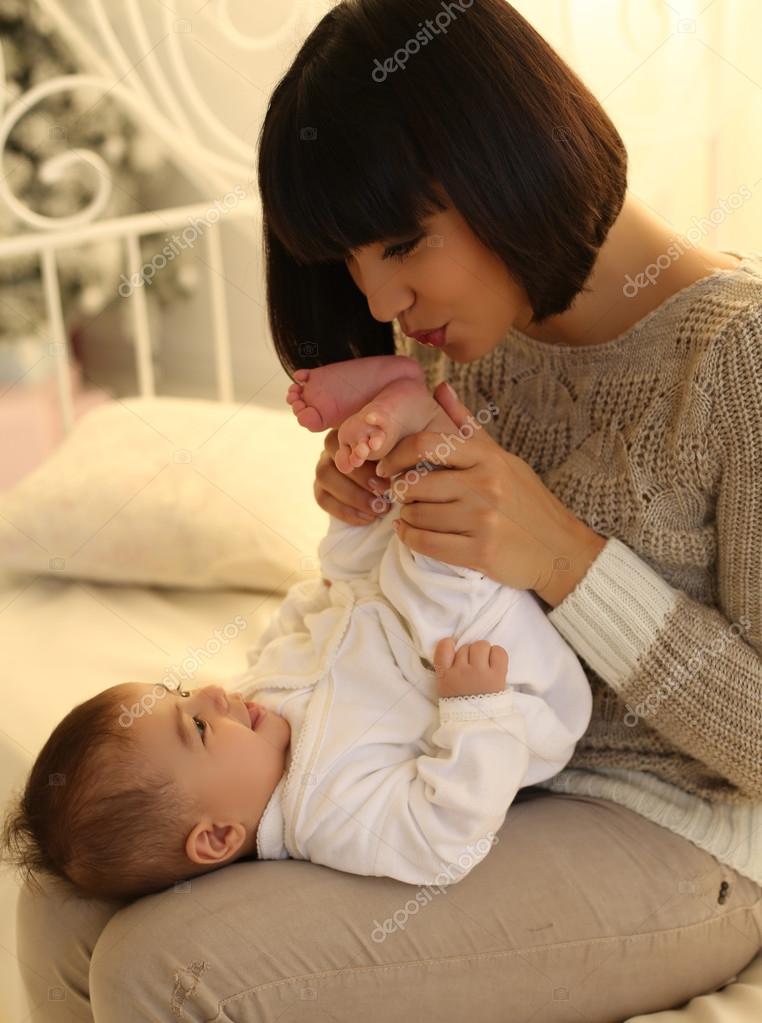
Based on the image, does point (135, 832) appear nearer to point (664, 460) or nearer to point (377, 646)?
point (377, 646)

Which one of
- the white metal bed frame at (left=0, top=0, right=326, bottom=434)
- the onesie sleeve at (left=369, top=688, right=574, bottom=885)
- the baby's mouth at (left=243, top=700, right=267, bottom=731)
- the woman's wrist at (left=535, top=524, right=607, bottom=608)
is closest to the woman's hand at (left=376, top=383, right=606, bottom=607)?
the woman's wrist at (left=535, top=524, right=607, bottom=608)

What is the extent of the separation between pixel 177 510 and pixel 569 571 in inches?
30.7

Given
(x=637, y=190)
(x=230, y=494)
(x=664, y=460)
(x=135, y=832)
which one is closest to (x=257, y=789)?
(x=135, y=832)

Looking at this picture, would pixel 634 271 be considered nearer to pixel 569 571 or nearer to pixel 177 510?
pixel 569 571

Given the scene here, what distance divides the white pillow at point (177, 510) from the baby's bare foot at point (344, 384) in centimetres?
58

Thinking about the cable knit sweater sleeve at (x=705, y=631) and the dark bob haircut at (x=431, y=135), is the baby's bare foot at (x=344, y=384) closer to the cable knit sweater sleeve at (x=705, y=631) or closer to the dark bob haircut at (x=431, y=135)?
the dark bob haircut at (x=431, y=135)

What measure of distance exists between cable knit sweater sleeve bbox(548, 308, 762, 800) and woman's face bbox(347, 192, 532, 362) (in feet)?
0.66

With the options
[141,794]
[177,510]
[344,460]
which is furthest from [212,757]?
[177,510]

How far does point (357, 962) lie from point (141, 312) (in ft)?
4.61

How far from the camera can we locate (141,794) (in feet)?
3.08

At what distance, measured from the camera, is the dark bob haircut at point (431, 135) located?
0.86m

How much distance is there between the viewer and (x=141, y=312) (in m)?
2.03

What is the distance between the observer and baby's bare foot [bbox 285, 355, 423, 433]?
100cm

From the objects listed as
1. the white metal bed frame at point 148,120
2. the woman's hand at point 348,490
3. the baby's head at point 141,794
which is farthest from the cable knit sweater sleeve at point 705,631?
the white metal bed frame at point 148,120
